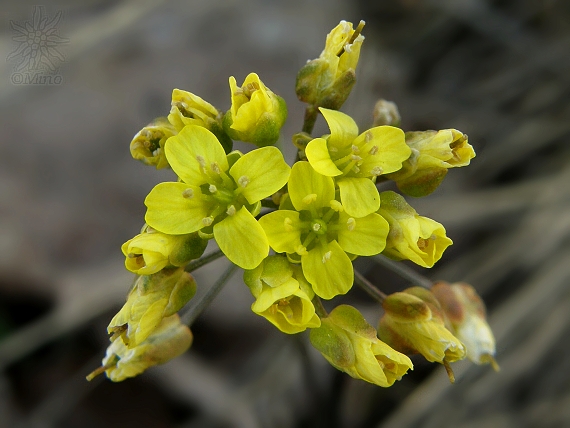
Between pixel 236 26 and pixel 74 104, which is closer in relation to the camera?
pixel 74 104

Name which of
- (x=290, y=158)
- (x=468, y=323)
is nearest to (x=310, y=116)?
(x=468, y=323)

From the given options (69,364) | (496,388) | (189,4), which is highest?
(189,4)

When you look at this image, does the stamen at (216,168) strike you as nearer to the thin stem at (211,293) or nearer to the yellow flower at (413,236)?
the thin stem at (211,293)

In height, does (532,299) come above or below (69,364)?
below

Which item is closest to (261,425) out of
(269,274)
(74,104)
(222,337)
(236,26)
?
(222,337)

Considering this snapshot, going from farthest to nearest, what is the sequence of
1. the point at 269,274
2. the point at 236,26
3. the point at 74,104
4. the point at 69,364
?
the point at 236,26 → the point at 74,104 → the point at 69,364 → the point at 269,274

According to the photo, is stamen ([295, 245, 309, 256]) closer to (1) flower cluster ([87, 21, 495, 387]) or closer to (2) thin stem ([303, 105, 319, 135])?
(1) flower cluster ([87, 21, 495, 387])

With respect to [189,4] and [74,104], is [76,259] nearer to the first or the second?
[74,104]
